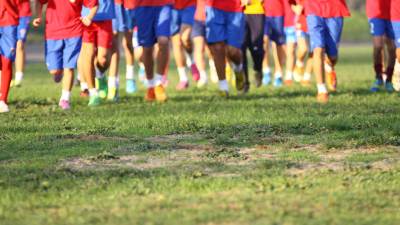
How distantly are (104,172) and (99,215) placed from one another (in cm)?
185

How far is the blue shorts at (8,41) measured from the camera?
49.6 feet

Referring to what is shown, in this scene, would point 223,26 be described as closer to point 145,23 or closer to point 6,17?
point 145,23

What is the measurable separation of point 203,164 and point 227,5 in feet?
26.8

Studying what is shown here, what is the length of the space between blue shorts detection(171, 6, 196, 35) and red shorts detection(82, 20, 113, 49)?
4077 mm

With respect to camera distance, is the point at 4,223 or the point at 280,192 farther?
the point at 280,192

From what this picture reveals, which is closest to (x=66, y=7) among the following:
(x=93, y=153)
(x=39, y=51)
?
(x=93, y=153)

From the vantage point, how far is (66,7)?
51.3 feet

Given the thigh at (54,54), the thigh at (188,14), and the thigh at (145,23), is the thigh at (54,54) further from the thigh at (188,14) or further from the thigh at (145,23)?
the thigh at (188,14)

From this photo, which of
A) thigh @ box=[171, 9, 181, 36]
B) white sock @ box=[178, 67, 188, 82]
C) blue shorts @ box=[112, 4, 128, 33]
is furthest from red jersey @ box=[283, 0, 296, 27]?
blue shorts @ box=[112, 4, 128, 33]

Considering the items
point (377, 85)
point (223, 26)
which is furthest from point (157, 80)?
point (377, 85)

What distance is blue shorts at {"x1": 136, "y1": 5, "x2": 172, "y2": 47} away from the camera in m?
16.6

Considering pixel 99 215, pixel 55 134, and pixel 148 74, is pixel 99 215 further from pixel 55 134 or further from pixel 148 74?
pixel 148 74

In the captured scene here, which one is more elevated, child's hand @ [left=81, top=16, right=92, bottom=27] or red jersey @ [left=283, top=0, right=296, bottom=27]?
red jersey @ [left=283, top=0, right=296, bottom=27]

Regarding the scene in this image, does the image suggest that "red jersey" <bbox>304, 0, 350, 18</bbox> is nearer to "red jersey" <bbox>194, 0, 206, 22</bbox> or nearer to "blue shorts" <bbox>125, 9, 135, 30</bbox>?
"blue shorts" <bbox>125, 9, 135, 30</bbox>
